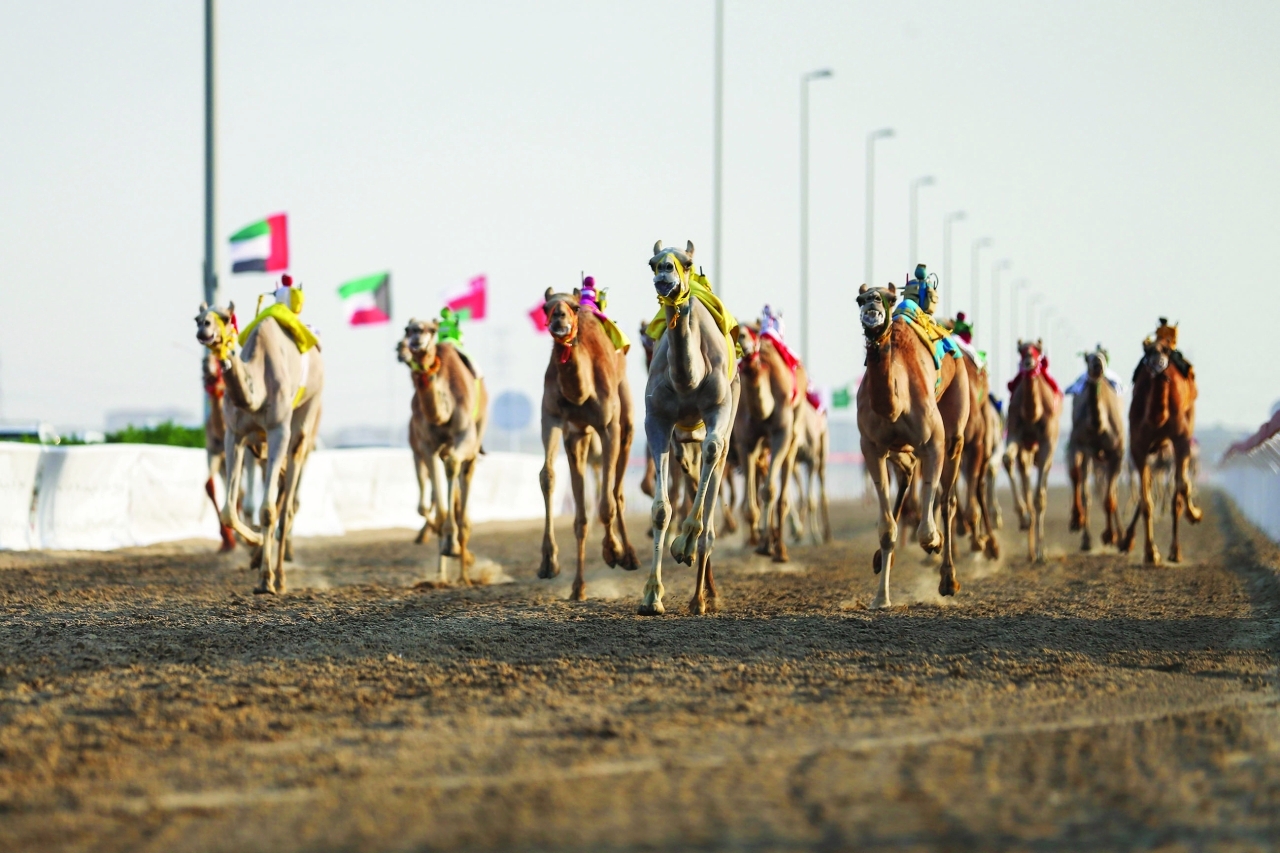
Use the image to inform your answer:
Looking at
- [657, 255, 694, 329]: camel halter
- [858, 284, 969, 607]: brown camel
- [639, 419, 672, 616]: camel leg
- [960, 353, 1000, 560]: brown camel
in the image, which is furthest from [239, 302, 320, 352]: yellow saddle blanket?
[960, 353, 1000, 560]: brown camel

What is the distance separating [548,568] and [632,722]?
695 centimetres

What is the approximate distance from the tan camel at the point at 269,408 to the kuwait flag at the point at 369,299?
66.5ft

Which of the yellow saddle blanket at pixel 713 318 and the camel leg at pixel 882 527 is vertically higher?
the yellow saddle blanket at pixel 713 318

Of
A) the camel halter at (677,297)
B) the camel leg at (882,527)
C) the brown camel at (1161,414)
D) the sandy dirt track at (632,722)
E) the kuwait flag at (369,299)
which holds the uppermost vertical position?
the kuwait flag at (369,299)

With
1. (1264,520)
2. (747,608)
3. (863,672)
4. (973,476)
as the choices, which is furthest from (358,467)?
(863,672)

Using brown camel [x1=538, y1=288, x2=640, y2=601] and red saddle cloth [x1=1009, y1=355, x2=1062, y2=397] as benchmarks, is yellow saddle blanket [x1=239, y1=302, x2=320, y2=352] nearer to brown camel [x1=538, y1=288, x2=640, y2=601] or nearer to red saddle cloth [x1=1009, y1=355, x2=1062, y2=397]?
brown camel [x1=538, y1=288, x2=640, y2=601]

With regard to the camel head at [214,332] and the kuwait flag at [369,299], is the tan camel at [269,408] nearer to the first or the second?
→ the camel head at [214,332]

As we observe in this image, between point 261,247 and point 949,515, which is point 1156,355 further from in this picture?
point 261,247

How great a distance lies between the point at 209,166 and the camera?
25031 millimetres

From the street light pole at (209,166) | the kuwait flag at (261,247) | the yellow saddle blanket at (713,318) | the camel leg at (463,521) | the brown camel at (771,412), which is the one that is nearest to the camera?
the yellow saddle blanket at (713,318)

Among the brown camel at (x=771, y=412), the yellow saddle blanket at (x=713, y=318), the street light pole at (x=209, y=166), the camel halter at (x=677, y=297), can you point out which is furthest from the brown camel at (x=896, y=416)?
the street light pole at (x=209, y=166)

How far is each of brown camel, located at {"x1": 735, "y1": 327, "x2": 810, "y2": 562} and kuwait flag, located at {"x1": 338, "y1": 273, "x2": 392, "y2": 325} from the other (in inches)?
720

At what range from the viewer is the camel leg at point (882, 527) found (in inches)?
536

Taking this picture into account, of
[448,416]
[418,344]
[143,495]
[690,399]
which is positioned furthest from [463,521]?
[143,495]
